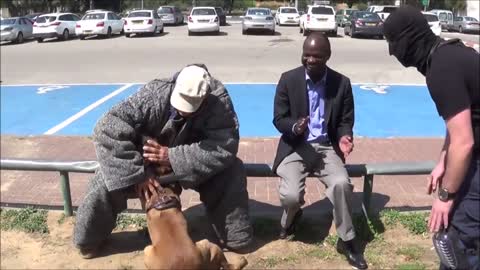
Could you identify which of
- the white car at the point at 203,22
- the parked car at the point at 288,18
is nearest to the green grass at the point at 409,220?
the white car at the point at 203,22

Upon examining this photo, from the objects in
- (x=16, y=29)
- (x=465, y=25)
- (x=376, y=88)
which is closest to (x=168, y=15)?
(x=16, y=29)

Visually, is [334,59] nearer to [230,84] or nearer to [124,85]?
[230,84]

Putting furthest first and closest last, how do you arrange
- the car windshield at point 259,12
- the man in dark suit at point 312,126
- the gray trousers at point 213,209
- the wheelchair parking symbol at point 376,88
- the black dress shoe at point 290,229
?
the car windshield at point 259,12 < the wheelchair parking symbol at point 376,88 < the black dress shoe at point 290,229 < the man in dark suit at point 312,126 < the gray trousers at point 213,209

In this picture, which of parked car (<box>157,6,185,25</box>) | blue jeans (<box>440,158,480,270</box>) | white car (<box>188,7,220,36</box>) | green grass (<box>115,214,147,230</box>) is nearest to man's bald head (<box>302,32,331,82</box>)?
blue jeans (<box>440,158,480,270</box>)

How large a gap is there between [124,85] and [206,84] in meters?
9.88

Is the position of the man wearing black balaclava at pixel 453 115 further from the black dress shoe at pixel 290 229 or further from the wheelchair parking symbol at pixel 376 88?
the wheelchair parking symbol at pixel 376 88

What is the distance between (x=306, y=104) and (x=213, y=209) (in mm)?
1048

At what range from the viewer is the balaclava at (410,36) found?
101 inches

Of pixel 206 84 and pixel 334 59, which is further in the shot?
pixel 334 59

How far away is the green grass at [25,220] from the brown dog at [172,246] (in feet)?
5.36

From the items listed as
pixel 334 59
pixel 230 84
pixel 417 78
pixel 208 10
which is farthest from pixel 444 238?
pixel 208 10

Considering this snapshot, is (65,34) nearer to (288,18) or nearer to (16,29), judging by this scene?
(16,29)

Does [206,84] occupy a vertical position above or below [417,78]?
above

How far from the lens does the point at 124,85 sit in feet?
42.3
